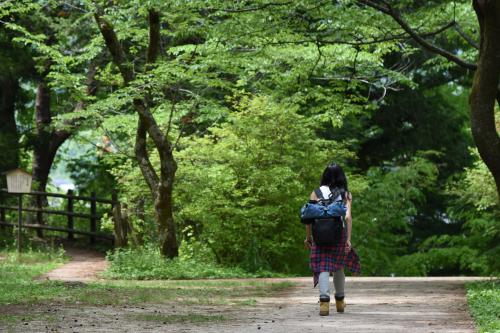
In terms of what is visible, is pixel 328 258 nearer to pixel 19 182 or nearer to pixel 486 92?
pixel 486 92

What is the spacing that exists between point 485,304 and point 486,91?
3.30 metres

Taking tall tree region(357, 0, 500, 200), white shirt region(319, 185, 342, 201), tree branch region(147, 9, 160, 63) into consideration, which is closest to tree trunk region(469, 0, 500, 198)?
tall tree region(357, 0, 500, 200)

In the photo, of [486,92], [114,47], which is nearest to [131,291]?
[486,92]

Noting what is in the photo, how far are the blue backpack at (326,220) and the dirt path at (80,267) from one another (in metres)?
6.98

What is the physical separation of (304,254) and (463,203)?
766 cm

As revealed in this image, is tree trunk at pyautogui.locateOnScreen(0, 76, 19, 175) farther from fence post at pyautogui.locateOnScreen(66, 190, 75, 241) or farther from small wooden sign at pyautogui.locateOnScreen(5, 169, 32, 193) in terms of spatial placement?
small wooden sign at pyautogui.locateOnScreen(5, 169, 32, 193)

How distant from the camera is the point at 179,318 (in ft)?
33.3

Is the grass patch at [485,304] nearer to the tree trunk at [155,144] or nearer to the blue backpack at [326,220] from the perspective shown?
the blue backpack at [326,220]

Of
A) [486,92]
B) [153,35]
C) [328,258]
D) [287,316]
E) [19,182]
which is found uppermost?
[153,35]

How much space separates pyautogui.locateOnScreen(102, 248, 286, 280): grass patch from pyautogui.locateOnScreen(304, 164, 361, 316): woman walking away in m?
7.35

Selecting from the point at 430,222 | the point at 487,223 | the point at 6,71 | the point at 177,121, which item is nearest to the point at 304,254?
the point at 177,121

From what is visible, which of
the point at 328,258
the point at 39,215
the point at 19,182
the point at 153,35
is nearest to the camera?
the point at 328,258

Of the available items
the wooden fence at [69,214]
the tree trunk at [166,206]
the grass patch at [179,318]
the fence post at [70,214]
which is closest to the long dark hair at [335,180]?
the grass patch at [179,318]

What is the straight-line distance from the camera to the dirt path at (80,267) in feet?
58.5
